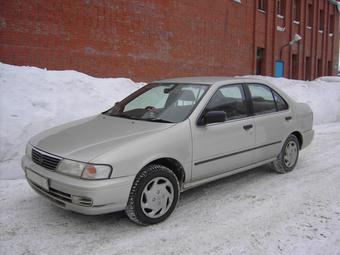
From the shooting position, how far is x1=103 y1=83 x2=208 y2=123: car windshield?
14.3ft

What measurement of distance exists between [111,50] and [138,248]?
8.72 meters

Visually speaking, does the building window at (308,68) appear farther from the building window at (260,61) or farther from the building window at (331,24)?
the building window at (260,61)

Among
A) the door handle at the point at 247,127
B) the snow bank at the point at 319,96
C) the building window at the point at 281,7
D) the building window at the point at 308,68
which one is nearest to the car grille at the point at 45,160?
the door handle at the point at 247,127

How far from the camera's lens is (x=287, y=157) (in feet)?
18.8

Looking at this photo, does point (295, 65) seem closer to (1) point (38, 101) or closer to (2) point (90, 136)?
(1) point (38, 101)

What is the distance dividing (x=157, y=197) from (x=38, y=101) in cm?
431

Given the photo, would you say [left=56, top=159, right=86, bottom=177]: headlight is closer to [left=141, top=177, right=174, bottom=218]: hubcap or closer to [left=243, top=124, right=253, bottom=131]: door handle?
[left=141, top=177, right=174, bottom=218]: hubcap

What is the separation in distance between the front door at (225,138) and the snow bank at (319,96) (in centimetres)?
718

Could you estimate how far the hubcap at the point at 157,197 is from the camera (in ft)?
12.4

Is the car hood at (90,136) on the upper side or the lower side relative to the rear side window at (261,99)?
lower

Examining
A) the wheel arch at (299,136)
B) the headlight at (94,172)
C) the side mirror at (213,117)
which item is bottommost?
the wheel arch at (299,136)

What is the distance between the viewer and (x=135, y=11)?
1166 cm

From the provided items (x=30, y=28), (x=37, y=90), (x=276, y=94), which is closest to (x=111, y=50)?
(x=30, y=28)

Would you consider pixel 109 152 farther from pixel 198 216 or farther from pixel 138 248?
pixel 198 216
